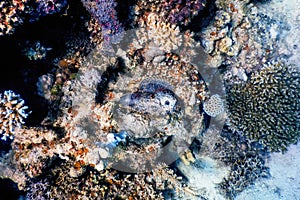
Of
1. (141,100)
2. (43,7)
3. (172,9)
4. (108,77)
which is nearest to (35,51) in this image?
(43,7)

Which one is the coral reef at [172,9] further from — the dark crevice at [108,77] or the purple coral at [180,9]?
the dark crevice at [108,77]

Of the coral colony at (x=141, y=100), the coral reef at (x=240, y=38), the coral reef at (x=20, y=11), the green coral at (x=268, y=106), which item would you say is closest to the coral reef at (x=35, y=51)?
the coral colony at (x=141, y=100)

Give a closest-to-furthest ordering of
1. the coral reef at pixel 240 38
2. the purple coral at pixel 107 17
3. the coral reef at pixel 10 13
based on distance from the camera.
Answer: the coral reef at pixel 10 13 → the purple coral at pixel 107 17 → the coral reef at pixel 240 38

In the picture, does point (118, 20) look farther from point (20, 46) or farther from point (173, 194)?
point (173, 194)

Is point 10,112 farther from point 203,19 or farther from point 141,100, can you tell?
point 203,19

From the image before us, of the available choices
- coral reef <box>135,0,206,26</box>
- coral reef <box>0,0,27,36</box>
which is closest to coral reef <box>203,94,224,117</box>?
coral reef <box>135,0,206,26</box>

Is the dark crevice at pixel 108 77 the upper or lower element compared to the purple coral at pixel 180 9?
upper

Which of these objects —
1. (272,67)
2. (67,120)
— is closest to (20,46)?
(67,120)
